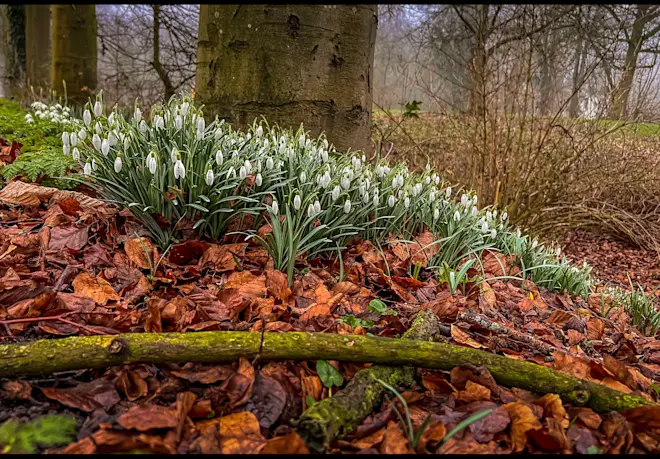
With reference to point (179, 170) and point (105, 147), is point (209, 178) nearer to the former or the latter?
point (179, 170)

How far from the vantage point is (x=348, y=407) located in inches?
48.7

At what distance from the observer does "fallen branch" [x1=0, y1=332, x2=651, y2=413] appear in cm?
127

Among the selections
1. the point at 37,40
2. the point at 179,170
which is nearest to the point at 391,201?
the point at 179,170

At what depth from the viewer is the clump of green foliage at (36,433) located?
1.06 metres

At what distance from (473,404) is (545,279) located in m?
2.21

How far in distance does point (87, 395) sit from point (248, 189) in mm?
1463

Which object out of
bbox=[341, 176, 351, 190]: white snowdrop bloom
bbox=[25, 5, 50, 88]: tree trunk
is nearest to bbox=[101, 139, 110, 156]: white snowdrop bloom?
bbox=[341, 176, 351, 190]: white snowdrop bloom

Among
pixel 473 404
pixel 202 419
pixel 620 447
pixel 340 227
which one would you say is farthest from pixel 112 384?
pixel 340 227

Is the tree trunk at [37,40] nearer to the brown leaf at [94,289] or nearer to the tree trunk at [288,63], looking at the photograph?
the tree trunk at [288,63]

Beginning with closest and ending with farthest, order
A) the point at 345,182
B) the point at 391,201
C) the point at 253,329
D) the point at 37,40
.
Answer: the point at 253,329
the point at 345,182
the point at 391,201
the point at 37,40

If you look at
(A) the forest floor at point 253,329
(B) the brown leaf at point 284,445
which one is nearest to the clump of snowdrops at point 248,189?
(A) the forest floor at point 253,329

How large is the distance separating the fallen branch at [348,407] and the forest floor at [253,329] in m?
0.04

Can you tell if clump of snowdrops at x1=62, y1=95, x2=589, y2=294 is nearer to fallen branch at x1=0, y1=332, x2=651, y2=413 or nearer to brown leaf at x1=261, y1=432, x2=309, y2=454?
fallen branch at x1=0, y1=332, x2=651, y2=413

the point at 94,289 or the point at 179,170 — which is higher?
the point at 179,170
